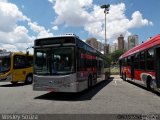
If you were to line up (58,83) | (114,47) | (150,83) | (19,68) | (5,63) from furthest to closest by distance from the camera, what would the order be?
(114,47) < (19,68) < (5,63) < (150,83) < (58,83)

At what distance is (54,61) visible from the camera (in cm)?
1269

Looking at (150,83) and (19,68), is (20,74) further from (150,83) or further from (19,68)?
(150,83)

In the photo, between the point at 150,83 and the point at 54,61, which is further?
the point at 150,83

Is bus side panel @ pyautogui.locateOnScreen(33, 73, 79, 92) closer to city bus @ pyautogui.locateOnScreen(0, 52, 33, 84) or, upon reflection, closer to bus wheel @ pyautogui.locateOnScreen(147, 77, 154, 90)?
bus wheel @ pyautogui.locateOnScreen(147, 77, 154, 90)

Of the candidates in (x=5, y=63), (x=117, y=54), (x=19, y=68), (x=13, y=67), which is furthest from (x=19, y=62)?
(x=117, y=54)

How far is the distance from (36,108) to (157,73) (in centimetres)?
661

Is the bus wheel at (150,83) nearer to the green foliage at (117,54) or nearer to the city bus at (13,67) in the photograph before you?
the city bus at (13,67)

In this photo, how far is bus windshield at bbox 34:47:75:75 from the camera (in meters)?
12.4

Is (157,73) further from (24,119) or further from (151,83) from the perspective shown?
(24,119)

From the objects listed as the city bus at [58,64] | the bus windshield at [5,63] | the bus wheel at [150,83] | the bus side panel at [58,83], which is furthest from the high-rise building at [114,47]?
the bus side panel at [58,83]

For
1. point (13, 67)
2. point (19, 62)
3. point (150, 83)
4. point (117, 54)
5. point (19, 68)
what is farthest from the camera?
point (117, 54)

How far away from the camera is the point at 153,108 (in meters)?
9.94

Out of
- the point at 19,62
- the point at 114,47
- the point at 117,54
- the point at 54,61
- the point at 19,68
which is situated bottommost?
the point at 19,68

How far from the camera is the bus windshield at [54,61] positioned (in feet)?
40.7
